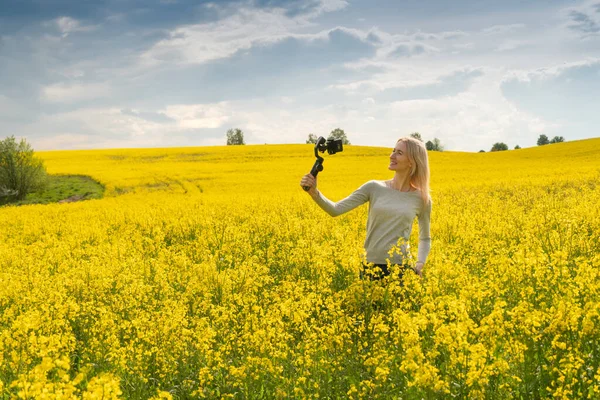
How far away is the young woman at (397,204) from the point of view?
5180 mm

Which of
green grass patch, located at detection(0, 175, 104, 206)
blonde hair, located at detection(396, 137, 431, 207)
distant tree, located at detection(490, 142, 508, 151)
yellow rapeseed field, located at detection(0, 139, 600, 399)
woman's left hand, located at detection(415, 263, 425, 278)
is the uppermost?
distant tree, located at detection(490, 142, 508, 151)

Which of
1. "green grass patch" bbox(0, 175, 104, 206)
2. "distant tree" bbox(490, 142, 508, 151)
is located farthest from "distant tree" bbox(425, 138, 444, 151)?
"green grass patch" bbox(0, 175, 104, 206)

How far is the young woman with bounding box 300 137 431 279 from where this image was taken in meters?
5.18

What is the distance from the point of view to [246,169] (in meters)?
40.2

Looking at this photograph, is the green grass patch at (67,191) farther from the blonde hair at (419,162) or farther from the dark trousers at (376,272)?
the blonde hair at (419,162)

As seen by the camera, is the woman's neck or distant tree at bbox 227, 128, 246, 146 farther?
distant tree at bbox 227, 128, 246, 146

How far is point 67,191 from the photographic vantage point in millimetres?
32438

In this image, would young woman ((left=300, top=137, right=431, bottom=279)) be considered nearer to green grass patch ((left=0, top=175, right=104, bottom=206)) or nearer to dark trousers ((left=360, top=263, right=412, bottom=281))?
dark trousers ((left=360, top=263, right=412, bottom=281))

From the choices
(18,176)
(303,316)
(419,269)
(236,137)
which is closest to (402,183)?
(419,269)

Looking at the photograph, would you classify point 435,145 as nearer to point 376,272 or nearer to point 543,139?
point 543,139

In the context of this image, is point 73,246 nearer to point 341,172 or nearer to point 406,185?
point 406,185

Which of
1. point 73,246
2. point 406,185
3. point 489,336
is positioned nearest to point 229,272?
point 406,185

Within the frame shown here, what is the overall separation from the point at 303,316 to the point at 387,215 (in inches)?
65.2

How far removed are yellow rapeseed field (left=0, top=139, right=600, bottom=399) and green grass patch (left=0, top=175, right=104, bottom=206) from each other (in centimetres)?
1620
